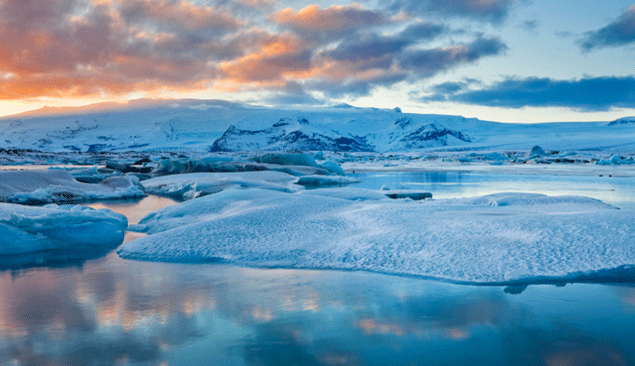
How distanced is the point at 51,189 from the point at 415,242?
32.5ft

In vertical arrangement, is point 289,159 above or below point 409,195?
above

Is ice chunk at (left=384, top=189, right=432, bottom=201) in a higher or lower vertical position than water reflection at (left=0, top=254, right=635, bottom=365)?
higher

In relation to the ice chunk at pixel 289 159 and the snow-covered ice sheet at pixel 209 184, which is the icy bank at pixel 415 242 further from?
the ice chunk at pixel 289 159

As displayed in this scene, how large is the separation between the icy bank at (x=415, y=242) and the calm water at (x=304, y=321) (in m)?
0.22

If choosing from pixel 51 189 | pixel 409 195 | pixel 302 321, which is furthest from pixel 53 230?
pixel 409 195

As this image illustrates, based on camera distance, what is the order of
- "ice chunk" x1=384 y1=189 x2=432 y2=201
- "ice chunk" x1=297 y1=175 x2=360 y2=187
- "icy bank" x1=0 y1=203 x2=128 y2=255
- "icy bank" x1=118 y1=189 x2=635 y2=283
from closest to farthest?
"icy bank" x1=118 y1=189 x2=635 y2=283 < "icy bank" x1=0 y1=203 x2=128 y2=255 < "ice chunk" x1=384 y1=189 x2=432 y2=201 < "ice chunk" x1=297 y1=175 x2=360 y2=187

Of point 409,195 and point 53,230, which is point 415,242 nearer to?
point 53,230

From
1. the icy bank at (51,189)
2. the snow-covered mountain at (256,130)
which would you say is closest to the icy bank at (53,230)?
the icy bank at (51,189)

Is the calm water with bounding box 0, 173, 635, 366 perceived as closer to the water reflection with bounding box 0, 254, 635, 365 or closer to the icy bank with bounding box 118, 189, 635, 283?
the water reflection with bounding box 0, 254, 635, 365

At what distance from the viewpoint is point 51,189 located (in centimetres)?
1099

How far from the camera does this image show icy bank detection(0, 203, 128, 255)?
5332 millimetres

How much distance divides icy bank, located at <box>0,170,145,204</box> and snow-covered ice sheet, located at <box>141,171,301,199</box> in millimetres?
1010

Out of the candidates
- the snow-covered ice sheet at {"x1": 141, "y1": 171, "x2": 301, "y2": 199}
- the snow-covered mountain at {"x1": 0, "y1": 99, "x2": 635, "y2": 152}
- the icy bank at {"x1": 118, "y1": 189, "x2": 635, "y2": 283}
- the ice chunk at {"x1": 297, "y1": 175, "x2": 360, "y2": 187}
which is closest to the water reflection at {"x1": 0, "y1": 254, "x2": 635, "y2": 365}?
the icy bank at {"x1": 118, "y1": 189, "x2": 635, "y2": 283}

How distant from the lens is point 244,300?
133 inches
